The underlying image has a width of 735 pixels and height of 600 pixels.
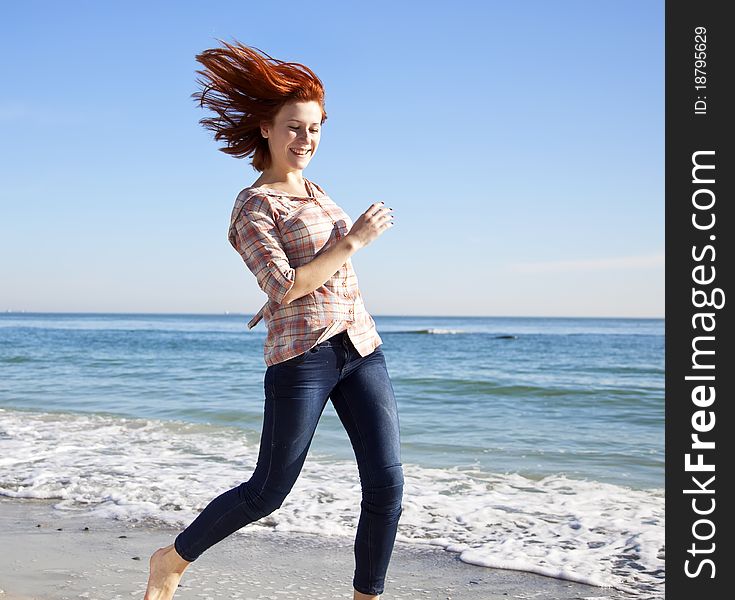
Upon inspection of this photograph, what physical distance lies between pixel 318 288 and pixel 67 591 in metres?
1.70

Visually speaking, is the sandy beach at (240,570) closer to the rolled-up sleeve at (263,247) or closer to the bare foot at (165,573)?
the bare foot at (165,573)

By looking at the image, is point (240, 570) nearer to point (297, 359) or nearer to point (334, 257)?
point (297, 359)

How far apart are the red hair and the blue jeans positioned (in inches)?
32.2

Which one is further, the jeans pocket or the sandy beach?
the sandy beach

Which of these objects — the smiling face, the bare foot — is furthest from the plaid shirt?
the bare foot

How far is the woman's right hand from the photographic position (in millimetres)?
2654

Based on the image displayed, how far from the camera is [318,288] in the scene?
2.76 meters

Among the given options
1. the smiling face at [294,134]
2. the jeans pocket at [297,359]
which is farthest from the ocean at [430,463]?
the smiling face at [294,134]

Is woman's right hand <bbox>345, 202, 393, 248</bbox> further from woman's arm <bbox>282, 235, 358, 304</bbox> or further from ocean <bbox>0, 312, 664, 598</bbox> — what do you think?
ocean <bbox>0, 312, 664, 598</bbox>

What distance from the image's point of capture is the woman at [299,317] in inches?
107

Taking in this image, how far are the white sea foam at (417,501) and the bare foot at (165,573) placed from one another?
5.00ft
